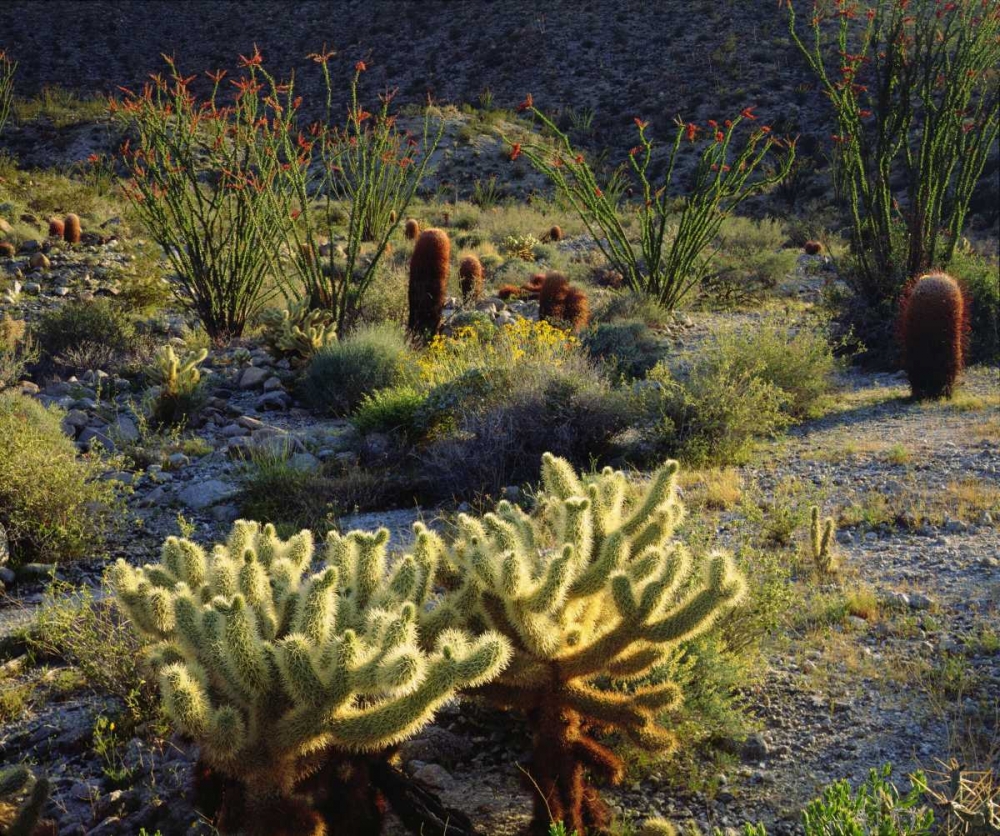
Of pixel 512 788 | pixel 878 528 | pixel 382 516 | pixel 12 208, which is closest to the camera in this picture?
pixel 512 788

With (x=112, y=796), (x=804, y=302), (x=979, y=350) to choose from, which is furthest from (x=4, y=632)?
(x=804, y=302)

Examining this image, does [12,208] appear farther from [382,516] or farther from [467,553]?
[467,553]

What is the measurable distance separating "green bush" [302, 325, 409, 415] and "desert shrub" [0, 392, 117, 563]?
3.16 meters

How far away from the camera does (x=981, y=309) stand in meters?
11.3

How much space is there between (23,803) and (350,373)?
6.43 m

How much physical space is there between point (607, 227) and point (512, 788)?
11024 millimetres

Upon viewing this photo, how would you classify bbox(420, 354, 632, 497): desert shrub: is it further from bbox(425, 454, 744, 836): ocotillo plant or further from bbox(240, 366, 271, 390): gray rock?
bbox(425, 454, 744, 836): ocotillo plant

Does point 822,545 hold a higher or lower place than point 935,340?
lower

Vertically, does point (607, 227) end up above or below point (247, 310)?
above

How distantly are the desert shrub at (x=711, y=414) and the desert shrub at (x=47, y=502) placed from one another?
13.8ft

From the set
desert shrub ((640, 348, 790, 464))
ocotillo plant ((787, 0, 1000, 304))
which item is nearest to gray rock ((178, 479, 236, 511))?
desert shrub ((640, 348, 790, 464))

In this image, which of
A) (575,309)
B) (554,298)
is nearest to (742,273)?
(575,309)

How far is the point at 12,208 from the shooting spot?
17469mm

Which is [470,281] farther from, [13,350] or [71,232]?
[71,232]
